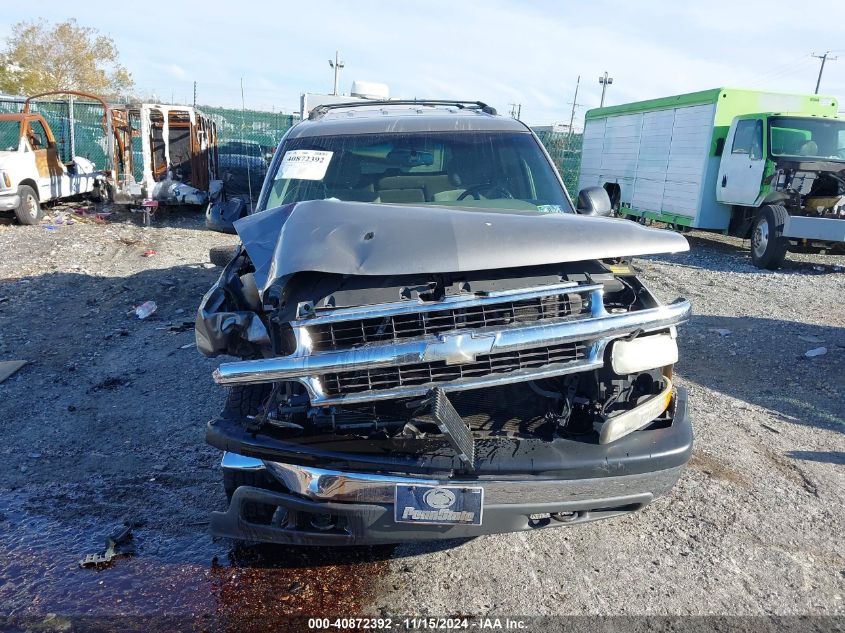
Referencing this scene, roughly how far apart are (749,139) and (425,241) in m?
10.6

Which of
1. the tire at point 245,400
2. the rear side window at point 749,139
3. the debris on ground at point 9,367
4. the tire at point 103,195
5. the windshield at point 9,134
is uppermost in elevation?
the rear side window at point 749,139

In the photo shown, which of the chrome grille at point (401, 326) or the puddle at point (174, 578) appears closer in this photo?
the chrome grille at point (401, 326)

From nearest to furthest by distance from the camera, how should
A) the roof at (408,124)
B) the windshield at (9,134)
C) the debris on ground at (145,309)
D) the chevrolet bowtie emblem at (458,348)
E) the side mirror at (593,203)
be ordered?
the chevrolet bowtie emblem at (458,348)
the side mirror at (593,203)
the roof at (408,124)
the debris on ground at (145,309)
the windshield at (9,134)

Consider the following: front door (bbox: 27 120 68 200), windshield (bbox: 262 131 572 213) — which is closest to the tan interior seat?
windshield (bbox: 262 131 572 213)

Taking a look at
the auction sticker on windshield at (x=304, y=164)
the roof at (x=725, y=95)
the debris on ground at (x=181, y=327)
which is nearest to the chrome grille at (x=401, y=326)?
the auction sticker on windshield at (x=304, y=164)

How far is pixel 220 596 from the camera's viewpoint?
2770 millimetres

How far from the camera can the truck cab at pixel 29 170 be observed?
11.9m

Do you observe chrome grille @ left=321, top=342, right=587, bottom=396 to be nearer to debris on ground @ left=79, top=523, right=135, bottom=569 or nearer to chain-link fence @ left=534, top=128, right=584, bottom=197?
debris on ground @ left=79, top=523, right=135, bottom=569

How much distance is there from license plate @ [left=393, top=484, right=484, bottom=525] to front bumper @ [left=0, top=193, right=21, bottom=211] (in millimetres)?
12275

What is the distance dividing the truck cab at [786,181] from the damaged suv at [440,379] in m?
8.60

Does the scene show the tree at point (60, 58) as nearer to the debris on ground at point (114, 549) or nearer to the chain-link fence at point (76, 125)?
the chain-link fence at point (76, 125)

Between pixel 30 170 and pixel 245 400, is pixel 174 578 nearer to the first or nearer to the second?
pixel 245 400

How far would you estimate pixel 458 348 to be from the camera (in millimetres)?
2328

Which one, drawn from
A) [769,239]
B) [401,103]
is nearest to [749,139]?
[769,239]
